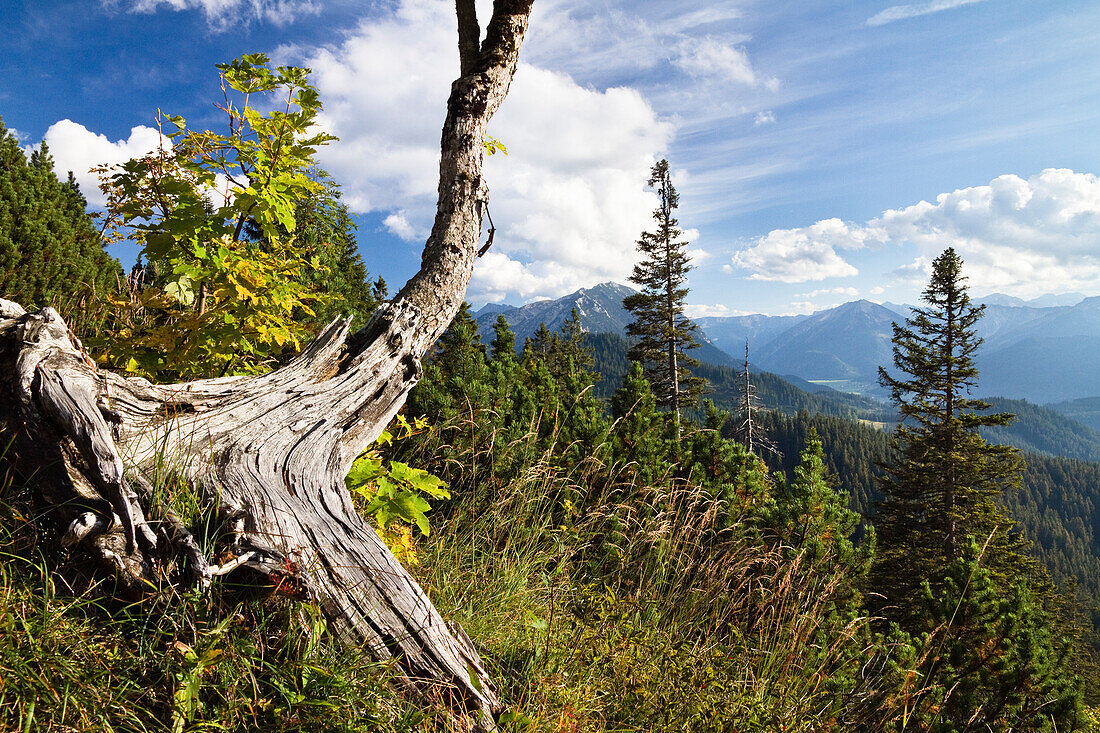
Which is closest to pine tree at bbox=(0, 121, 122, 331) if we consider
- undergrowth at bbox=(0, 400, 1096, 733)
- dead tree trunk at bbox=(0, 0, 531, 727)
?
dead tree trunk at bbox=(0, 0, 531, 727)

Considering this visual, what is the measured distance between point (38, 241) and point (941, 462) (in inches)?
1177

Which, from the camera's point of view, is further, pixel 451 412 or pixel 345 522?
pixel 451 412

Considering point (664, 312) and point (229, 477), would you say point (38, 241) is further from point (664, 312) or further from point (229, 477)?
point (664, 312)

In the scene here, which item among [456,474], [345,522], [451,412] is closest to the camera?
[345,522]

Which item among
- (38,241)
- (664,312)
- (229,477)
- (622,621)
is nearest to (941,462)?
(664,312)

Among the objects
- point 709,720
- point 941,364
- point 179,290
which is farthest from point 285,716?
point 941,364

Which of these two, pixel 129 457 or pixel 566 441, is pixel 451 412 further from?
pixel 129 457

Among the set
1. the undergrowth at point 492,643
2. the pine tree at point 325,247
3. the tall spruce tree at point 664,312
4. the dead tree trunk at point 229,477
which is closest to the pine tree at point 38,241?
the pine tree at point 325,247

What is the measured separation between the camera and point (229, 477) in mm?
2041

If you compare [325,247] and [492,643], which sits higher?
[325,247]

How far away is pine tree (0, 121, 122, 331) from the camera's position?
746cm

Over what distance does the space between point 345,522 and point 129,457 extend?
0.82m

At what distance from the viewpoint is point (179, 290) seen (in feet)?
10.3

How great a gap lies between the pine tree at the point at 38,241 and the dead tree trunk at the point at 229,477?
6479 millimetres
